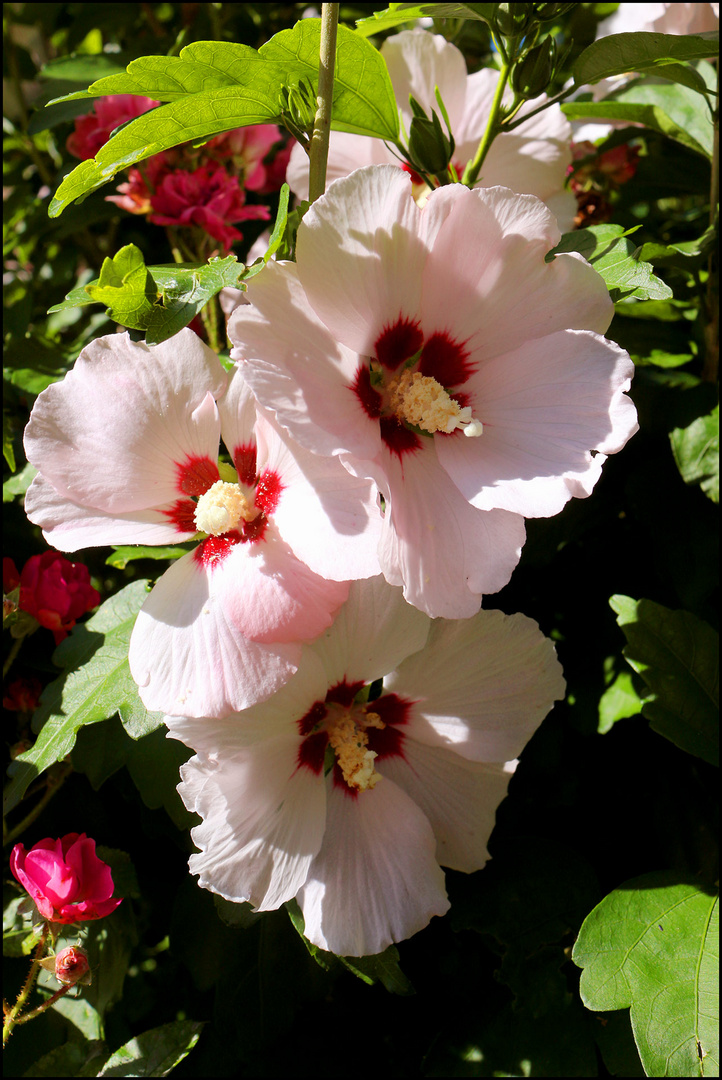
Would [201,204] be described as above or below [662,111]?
below

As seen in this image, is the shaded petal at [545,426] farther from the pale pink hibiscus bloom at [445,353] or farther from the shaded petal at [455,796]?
the shaded petal at [455,796]

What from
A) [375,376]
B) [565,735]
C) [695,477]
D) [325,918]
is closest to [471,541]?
[375,376]

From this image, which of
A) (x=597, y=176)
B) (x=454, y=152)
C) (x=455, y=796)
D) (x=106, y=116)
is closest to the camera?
(x=455, y=796)

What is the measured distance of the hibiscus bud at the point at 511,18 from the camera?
0.83 meters

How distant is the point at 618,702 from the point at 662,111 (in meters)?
0.81

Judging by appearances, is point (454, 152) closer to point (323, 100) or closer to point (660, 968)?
point (323, 100)

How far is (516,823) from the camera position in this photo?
1.11 meters

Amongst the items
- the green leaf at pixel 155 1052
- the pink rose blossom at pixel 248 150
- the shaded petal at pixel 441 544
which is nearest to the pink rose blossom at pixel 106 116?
the pink rose blossom at pixel 248 150

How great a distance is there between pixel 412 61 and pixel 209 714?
2.60 feet

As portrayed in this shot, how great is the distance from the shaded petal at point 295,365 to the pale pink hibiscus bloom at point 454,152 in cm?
38

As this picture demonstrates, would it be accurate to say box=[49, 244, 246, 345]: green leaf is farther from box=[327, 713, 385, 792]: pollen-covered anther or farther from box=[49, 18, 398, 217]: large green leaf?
box=[327, 713, 385, 792]: pollen-covered anther

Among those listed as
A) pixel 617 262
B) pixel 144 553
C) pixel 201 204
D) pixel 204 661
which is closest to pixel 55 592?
pixel 144 553

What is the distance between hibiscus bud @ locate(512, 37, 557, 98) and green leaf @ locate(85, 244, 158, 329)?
0.44 m

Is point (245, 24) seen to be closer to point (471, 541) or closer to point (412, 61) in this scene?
point (412, 61)
